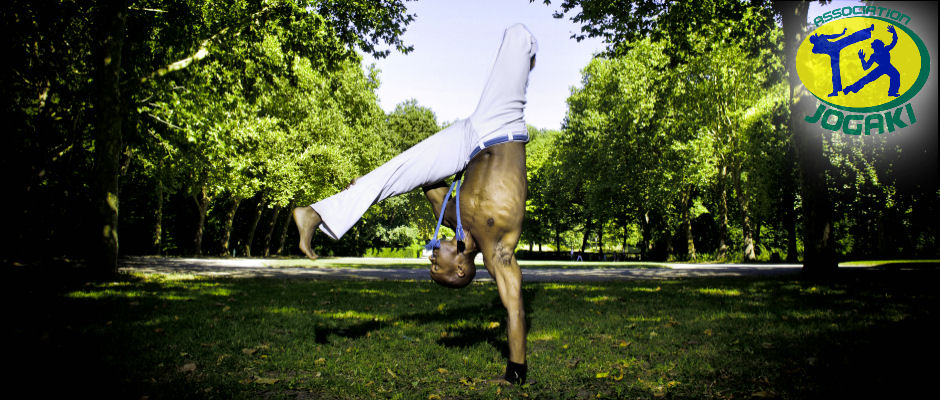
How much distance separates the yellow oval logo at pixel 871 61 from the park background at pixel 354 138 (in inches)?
29.3

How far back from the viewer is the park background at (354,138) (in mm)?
12852

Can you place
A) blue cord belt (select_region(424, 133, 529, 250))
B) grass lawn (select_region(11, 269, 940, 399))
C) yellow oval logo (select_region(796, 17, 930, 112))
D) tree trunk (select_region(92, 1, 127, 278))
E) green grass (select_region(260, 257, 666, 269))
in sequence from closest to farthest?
blue cord belt (select_region(424, 133, 529, 250))
grass lawn (select_region(11, 269, 940, 399))
yellow oval logo (select_region(796, 17, 930, 112))
tree trunk (select_region(92, 1, 127, 278))
green grass (select_region(260, 257, 666, 269))

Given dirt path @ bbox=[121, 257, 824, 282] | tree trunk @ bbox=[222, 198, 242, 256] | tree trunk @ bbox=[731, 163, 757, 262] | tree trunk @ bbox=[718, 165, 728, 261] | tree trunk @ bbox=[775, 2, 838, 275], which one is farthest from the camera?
tree trunk @ bbox=[222, 198, 242, 256]

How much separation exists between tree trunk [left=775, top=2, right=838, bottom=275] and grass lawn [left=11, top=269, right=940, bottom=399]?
11.7 ft

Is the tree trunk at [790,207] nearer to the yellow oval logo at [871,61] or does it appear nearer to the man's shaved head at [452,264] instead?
the yellow oval logo at [871,61]

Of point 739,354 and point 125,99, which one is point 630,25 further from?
point 125,99

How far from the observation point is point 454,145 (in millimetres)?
3340

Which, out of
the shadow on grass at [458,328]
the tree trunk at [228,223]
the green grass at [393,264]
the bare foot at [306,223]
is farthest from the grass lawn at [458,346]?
the tree trunk at [228,223]

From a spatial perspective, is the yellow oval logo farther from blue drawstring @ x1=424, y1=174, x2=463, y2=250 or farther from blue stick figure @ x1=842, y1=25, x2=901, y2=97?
blue drawstring @ x1=424, y1=174, x2=463, y2=250

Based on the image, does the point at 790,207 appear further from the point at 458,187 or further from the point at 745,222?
the point at 458,187

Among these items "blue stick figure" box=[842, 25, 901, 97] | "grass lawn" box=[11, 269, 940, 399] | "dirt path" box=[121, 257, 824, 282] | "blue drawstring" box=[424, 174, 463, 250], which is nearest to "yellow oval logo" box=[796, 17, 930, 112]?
"blue stick figure" box=[842, 25, 901, 97]

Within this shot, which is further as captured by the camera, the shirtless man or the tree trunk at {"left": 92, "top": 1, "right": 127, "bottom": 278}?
the tree trunk at {"left": 92, "top": 1, "right": 127, "bottom": 278}

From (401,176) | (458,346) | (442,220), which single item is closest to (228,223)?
(458,346)

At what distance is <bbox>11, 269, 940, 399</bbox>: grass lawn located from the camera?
3.72 m
